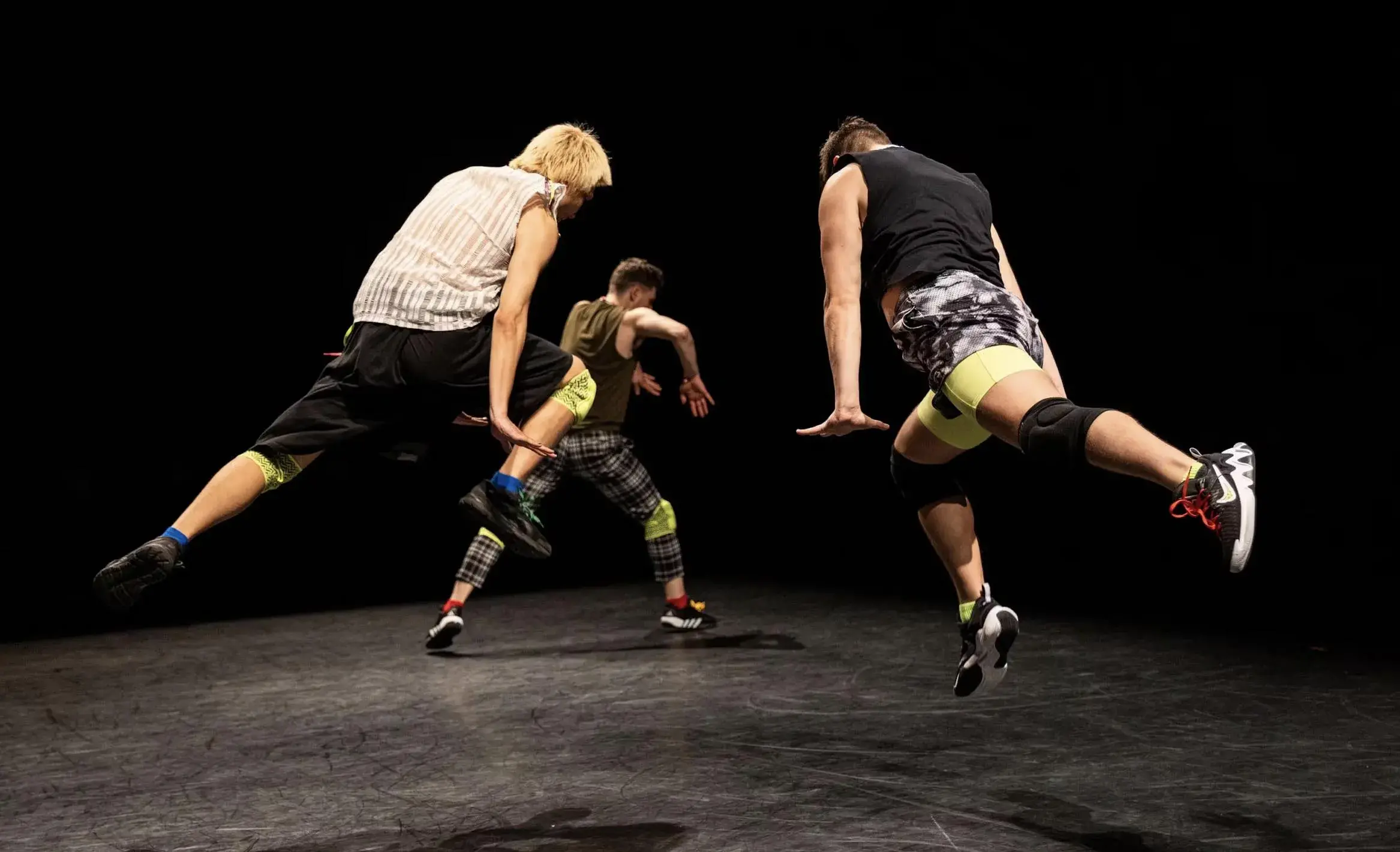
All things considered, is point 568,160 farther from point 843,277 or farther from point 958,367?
point 958,367

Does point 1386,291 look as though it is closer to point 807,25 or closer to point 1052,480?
point 1052,480

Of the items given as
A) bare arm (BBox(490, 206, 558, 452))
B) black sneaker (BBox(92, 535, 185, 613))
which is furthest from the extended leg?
black sneaker (BBox(92, 535, 185, 613))

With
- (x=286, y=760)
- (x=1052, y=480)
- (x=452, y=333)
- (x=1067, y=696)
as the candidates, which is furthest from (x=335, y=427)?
(x=1052, y=480)

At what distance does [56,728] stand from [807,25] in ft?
17.3

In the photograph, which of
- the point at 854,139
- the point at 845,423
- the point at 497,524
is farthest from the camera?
the point at 497,524

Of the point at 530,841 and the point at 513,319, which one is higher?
the point at 513,319

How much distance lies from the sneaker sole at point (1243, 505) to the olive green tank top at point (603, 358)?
10.4ft

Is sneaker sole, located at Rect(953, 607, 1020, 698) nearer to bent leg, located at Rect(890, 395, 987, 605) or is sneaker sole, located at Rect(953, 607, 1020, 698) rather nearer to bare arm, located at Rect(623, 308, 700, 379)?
bent leg, located at Rect(890, 395, 987, 605)

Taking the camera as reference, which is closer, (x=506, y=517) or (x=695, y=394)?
(x=506, y=517)

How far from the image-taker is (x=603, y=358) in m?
5.07

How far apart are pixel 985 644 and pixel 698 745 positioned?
88 cm

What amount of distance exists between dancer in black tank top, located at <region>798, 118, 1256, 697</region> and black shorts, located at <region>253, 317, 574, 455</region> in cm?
83

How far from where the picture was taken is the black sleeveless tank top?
2.52 metres

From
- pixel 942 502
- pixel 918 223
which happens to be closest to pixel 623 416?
pixel 942 502
